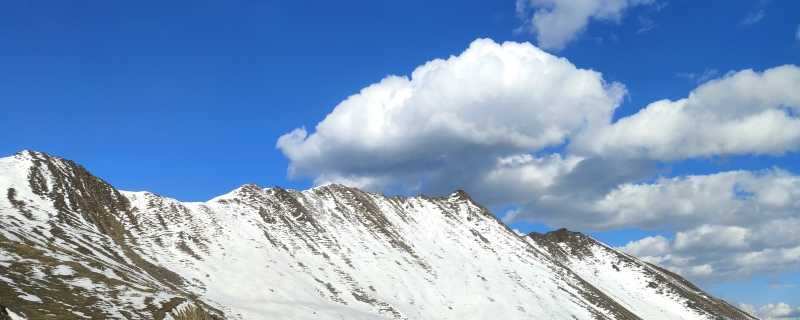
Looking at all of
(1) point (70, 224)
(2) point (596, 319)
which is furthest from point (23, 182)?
(2) point (596, 319)

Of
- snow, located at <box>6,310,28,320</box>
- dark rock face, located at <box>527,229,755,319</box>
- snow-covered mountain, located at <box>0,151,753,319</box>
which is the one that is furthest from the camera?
dark rock face, located at <box>527,229,755,319</box>

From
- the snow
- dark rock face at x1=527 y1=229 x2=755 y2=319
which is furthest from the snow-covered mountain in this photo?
dark rock face at x1=527 y1=229 x2=755 y2=319

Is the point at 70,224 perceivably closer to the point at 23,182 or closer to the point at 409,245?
the point at 23,182

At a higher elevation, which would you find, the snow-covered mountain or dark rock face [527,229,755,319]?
dark rock face [527,229,755,319]

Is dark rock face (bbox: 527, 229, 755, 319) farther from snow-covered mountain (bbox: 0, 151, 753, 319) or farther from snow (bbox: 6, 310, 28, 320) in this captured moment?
snow (bbox: 6, 310, 28, 320)

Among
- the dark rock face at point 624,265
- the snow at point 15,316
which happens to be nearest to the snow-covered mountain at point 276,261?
the snow at point 15,316

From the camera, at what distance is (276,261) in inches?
3344

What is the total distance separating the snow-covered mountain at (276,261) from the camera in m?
41.3

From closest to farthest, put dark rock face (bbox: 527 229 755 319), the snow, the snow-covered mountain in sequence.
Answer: the snow, the snow-covered mountain, dark rock face (bbox: 527 229 755 319)

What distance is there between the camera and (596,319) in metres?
110

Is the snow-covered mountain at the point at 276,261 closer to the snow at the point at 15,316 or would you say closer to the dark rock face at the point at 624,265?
the snow at the point at 15,316

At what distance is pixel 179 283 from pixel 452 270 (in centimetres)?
5892

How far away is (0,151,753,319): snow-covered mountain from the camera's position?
4131 centimetres

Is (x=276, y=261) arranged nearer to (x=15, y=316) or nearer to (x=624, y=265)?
(x=15, y=316)
